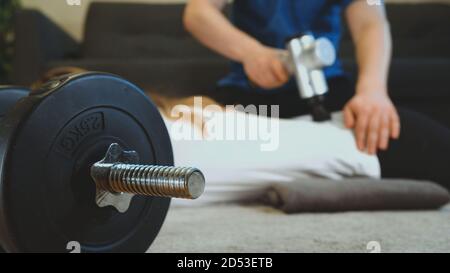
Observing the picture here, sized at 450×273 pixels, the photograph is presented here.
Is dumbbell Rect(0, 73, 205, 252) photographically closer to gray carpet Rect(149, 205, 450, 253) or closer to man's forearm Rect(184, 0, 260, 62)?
gray carpet Rect(149, 205, 450, 253)

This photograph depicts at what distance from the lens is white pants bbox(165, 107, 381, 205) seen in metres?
0.97

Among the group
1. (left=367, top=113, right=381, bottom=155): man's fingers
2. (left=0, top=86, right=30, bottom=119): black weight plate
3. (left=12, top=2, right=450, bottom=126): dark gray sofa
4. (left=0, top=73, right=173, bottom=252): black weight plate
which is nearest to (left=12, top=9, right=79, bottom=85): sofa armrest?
(left=12, top=2, right=450, bottom=126): dark gray sofa

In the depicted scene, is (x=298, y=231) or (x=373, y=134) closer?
(x=298, y=231)

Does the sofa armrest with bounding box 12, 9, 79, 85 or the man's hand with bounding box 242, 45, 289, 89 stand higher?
the man's hand with bounding box 242, 45, 289, 89

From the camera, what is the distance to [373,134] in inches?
39.8

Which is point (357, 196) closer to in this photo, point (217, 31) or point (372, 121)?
point (372, 121)

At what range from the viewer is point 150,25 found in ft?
6.89

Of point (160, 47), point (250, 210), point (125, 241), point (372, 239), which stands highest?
point (125, 241)

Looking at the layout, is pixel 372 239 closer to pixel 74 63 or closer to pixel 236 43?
pixel 236 43

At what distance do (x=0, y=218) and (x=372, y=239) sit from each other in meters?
0.43

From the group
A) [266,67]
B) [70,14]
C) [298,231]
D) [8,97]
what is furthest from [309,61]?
[70,14]

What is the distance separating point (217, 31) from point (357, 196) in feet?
1.42

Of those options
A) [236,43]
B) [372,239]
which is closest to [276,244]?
[372,239]

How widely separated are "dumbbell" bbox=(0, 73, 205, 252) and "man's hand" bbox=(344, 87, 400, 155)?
603mm
